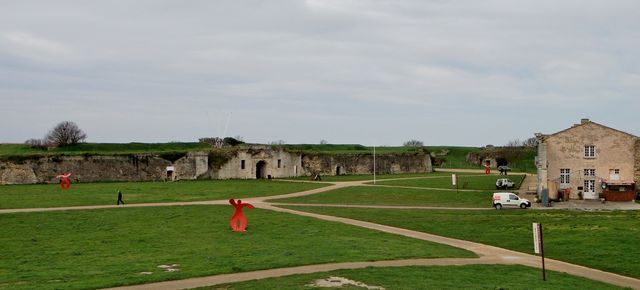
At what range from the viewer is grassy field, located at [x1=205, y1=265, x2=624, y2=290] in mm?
17203

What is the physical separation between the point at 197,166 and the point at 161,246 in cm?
4586

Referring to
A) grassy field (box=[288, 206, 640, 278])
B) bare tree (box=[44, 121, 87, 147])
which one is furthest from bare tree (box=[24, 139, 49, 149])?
grassy field (box=[288, 206, 640, 278])

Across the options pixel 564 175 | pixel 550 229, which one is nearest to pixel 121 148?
pixel 564 175

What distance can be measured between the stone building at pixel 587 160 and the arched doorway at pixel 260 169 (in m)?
35.2

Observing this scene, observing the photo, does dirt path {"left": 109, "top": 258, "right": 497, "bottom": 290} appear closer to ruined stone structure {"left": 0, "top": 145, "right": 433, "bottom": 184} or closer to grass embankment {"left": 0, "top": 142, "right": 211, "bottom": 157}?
ruined stone structure {"left": 0, "top": 145, "right": 433, "bottom": 184}

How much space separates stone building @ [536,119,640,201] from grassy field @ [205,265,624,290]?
102 feet

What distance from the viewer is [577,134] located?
5019 centimetres

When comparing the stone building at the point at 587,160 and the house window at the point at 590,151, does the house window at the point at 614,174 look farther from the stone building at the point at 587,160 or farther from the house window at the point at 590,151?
the house window at the point at 590,151

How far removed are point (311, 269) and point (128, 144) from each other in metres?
64.6

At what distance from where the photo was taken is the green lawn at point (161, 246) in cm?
1900

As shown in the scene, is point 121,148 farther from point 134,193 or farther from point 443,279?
point 443,279

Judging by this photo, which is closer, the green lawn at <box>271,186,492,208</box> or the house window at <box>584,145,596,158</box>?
the green lawn at <box>271,186,492,208</box>

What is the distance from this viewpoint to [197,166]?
6988 centimetres

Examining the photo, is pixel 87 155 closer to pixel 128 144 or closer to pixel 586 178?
pixel 128 144
